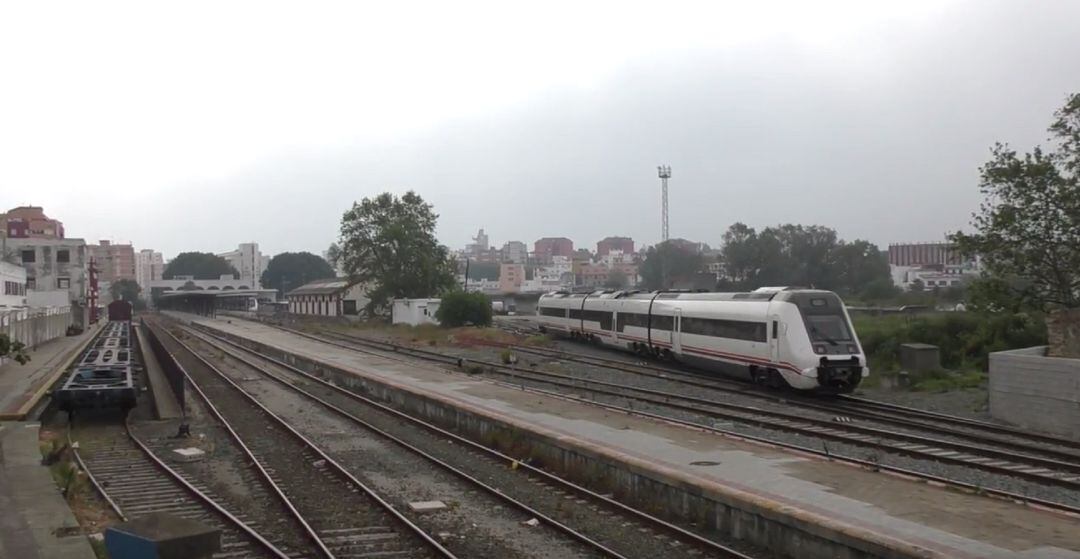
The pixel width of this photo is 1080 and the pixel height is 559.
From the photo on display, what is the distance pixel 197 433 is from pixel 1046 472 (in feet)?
52.1

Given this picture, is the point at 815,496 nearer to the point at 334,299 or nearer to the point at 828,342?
the point at 828,342

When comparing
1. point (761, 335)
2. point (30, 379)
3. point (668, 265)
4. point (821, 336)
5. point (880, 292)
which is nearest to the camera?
point (821, 336)

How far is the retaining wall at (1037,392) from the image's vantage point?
17.1 meters

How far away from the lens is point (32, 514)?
34.2 feet

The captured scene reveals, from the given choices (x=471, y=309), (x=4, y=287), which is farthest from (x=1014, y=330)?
(x=4, y=287)

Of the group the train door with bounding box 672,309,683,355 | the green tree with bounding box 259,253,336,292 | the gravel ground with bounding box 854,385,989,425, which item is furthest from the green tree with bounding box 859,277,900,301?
the green tree with bounding box 259,253,336,292

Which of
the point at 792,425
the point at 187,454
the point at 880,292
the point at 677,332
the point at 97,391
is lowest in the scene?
the point at 187,454

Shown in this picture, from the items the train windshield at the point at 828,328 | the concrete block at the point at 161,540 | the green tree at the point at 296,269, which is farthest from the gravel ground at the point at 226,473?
the green tree at the point at 296,269

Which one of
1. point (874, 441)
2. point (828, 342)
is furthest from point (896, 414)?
point (874, 441)

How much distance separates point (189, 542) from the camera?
724 cm

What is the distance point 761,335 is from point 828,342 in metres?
2.16

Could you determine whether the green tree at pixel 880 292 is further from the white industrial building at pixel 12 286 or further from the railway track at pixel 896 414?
the white industrial building at pixel 12 286

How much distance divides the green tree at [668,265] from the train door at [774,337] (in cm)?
4489

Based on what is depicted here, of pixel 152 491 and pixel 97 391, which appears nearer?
pixel 152 491
